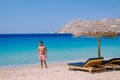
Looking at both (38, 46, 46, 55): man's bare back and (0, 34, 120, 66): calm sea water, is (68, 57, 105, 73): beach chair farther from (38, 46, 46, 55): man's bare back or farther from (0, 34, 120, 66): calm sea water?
(0, 34, 120, 66): calm sea water

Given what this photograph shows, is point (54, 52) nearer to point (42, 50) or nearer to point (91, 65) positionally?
point (42, 50)

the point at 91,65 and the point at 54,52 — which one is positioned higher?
the point at 91,65

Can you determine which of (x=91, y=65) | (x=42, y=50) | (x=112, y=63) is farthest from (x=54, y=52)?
(x=91, y=65)

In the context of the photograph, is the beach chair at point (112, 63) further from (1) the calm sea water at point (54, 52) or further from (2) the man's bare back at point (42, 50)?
(1) the calm sea water at point (54, 52)

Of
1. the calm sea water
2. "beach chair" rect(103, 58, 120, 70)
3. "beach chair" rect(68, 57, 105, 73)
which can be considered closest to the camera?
"beach chair" rect(68, 57, 105, 73)

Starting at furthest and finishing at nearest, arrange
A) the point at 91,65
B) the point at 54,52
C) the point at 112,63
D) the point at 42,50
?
the point at 54,52 < the point at 42,50 < the point at 112,63 < the point at 91,65

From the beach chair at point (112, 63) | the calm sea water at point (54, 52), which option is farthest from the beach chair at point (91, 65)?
the calm sea water at point (54, 52)

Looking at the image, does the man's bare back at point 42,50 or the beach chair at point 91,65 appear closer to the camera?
the beach chair at point 91,65

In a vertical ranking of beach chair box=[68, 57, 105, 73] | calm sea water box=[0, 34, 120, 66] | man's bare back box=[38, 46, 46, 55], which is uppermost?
man's bare back box=[38, 46, 46, 55]

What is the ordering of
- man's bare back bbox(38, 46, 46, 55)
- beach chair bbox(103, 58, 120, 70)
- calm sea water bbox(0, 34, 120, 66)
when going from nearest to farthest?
beach chair bbox(103, 58, 120, 70), man's bare back bbox(38, 46, 46, 55), calm sea water bbox(0, 34, 120, 66)

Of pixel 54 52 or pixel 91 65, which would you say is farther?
pixel 54 52

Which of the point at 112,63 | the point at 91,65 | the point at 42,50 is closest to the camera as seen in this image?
the point at 91,65

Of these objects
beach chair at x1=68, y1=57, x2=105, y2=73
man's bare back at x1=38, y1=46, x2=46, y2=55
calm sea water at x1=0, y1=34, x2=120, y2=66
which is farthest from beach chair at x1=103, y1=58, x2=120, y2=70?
calm sea water at x1=0, y1=34, x2=120, y2=66

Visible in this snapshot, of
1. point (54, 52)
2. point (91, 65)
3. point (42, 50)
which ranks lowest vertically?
point (54, 52)
